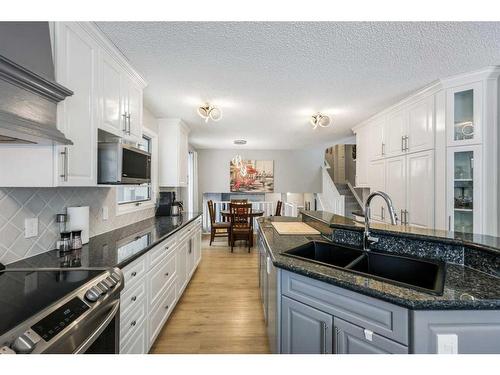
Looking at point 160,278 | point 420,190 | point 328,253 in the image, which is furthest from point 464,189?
point 160,278

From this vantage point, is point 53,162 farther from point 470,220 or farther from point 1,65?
point 470,220

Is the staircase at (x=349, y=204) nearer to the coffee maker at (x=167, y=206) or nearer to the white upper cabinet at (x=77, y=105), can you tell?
the coffee maker at (x=167, y=206)

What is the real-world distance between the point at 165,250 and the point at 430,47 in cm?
272

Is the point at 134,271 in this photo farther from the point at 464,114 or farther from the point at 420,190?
the point at 464,114

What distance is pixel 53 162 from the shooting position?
120 cm

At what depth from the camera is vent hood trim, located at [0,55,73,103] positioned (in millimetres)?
852

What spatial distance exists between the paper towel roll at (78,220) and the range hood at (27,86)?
0.60 meters

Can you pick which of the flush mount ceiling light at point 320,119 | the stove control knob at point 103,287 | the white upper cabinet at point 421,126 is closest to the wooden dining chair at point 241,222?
the flush mount ceiling light at point 320,119

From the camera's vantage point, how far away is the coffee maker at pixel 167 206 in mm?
3375

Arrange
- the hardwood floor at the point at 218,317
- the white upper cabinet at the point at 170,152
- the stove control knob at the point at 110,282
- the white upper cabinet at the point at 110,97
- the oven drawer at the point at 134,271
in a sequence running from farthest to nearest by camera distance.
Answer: the white upper cabinet at the point at 170,152 → the hardwood floor at the point at 218,317 → the white upper cabinet at the point at 110,97 → the oven drawer at the point at 134,271 → the stove control knob at the point at 110,282

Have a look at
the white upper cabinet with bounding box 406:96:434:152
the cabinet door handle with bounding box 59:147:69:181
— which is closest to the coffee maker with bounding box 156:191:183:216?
the cabinet door handle with bounding box 59:147:69:181

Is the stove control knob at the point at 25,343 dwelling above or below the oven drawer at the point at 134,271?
above

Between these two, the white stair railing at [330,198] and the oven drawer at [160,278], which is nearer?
the oven drawer at [160,278]
